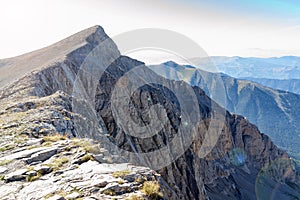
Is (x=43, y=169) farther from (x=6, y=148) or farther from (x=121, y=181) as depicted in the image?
(x=6, y=148)

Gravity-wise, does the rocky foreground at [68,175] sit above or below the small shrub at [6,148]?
above

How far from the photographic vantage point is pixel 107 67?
2466 inches

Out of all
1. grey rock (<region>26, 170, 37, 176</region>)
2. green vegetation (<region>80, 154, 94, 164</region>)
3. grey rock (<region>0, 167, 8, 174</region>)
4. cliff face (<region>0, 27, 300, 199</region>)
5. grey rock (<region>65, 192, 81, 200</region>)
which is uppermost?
grey rock (<region>65, 192, 81, 200</region>)

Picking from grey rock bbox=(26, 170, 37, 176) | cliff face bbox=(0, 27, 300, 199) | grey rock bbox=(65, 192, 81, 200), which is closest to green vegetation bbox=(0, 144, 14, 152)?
cliff face bbox=(0, 27, 300, 199)

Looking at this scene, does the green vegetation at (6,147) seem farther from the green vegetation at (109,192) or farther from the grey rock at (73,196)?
the green vegetation at (109,192)

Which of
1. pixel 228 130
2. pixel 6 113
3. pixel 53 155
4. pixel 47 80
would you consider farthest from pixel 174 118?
pixel 228 130

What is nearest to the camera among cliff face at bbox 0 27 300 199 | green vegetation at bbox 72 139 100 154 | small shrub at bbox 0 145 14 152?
green vegetation at bbox 72 139 100 154

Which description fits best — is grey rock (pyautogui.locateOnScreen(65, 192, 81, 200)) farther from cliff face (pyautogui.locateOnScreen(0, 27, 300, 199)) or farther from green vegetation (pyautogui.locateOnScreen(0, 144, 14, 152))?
green vegetation (pyautogui.locateOnScreen(0, 144, 14, 152))

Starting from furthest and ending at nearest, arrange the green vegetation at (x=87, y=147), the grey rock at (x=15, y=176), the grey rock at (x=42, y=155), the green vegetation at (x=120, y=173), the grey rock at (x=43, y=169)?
the green vegetation at (x=87, y=147) → the grey rock at (x=42, y=155) → the grey rock at (x=43, y=169) → the grey rock at (x=15, y=176) → the green vegetation at (x=120, y=173)

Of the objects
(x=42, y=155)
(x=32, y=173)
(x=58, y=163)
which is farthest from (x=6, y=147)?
(x=58, y=163)

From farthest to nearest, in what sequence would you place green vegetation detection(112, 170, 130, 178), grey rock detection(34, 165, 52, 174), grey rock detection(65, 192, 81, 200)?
grey rock detection(34, 165, 52, 174), green vegetation detection(112, 170, 130, 178), grey rock detection(65, 192, 81, 200)

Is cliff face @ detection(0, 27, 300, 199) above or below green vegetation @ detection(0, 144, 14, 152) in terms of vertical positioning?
below

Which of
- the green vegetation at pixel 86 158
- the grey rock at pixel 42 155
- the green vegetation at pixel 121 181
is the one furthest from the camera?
the grey rock at pixel 42 155

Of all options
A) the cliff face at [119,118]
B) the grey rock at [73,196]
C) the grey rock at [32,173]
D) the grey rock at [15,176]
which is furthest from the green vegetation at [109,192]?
the cliff face at [119,118]
